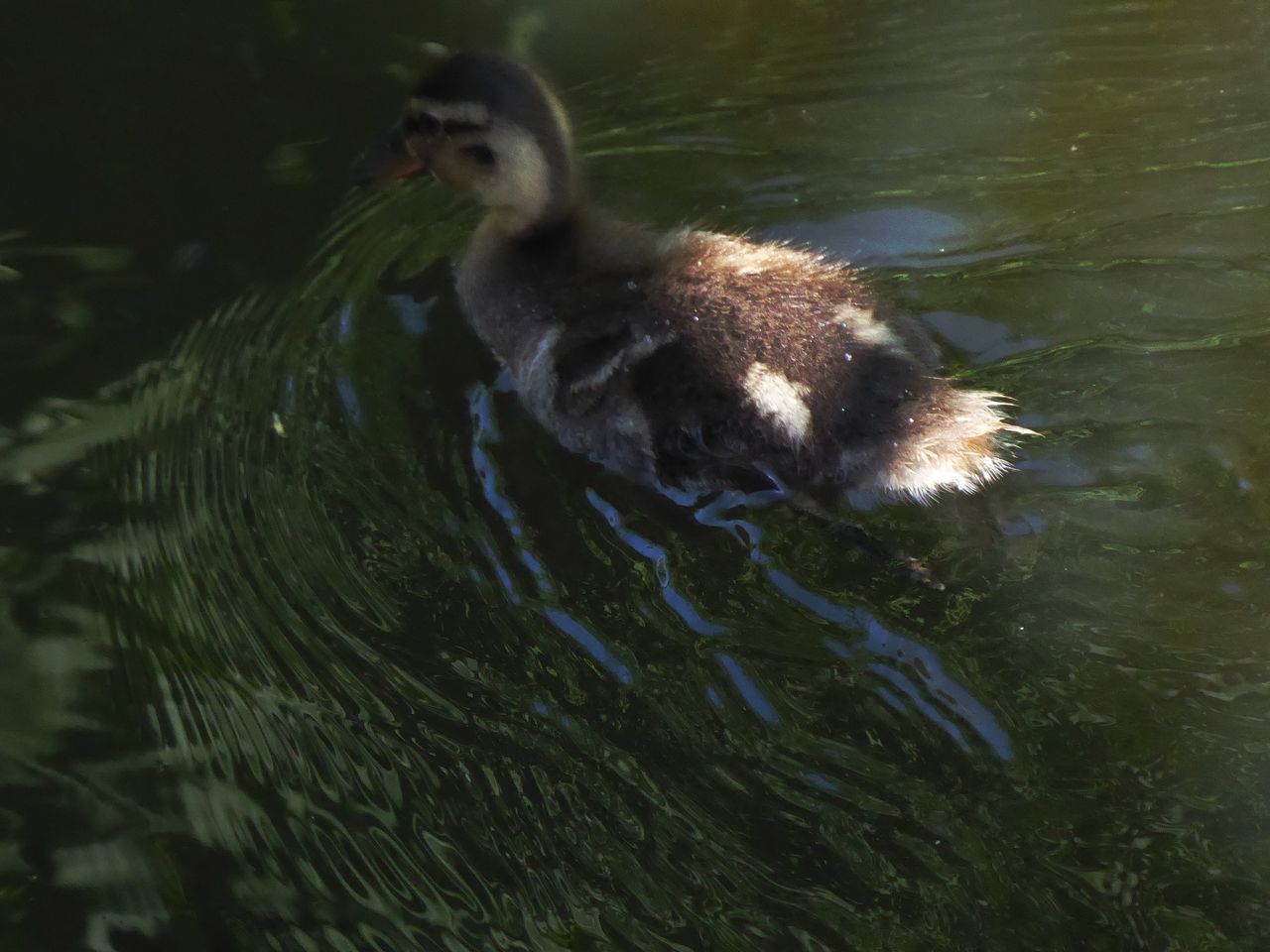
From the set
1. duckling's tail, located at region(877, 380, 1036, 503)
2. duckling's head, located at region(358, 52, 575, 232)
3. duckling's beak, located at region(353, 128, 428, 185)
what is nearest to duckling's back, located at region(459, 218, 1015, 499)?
duckling's tail, located at region(877, 380, 1036, 503)

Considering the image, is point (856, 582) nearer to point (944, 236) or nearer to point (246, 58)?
point (944, 236)

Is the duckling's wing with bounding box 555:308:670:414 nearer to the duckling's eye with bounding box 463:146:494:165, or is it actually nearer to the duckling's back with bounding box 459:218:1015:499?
the duckling's back with bounding box 459:218:1015:499

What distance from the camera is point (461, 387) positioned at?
2.67m

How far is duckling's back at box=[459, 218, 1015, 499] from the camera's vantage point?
2.24 m

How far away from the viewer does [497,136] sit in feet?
8.65

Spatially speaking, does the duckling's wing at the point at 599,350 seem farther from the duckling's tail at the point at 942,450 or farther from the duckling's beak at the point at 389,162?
the duckling's beak at the point at 389,162

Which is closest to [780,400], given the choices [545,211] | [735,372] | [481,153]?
[735,372]

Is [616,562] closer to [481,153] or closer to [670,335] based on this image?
[670,335]

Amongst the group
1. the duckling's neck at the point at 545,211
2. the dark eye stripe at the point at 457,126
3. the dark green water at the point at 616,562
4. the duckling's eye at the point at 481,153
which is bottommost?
the dark green water at the point at 616,562

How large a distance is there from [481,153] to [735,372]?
75cm

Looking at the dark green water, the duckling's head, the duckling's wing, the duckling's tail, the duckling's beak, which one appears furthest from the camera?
the duckling's beak

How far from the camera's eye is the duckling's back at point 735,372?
2242 mm

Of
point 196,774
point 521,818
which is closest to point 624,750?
point 521,818

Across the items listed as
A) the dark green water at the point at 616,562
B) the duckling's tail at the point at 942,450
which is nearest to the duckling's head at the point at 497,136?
the dark green water at the point at 616,562
